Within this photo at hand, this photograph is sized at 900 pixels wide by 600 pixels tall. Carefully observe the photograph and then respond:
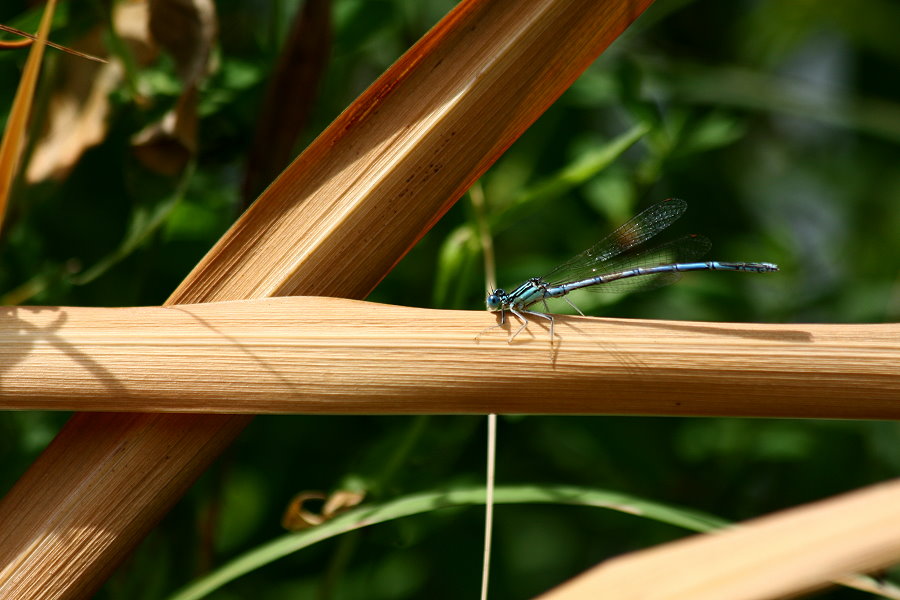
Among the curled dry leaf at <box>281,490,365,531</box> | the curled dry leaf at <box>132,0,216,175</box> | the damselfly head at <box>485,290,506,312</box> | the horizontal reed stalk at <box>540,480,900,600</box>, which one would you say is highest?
the curled dry leaf at <box>132,0,216,175</box>

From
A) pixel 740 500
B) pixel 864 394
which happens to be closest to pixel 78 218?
pixel 864 394

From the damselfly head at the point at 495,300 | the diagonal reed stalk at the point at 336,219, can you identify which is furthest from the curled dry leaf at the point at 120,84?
the damselfly head at the point at 495,300

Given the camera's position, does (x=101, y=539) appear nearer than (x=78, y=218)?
Yes

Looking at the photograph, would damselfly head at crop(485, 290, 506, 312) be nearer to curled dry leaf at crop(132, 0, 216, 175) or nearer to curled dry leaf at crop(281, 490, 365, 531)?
curled dry leaf at crop(281, 490, 365, 531)

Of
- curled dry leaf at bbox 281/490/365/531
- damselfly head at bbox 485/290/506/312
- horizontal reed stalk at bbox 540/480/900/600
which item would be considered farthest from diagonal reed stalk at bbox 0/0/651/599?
horizontal reed stalk at bbox 540/480/900/600

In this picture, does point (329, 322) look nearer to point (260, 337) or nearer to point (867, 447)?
point (260, 337)

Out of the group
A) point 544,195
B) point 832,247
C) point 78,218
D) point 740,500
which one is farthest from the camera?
point 832,247

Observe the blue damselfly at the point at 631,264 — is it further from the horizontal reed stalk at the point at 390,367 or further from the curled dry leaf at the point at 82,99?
the curled dry leaf at the point at 82,99

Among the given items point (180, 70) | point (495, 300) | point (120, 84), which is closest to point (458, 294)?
point (495, 300)
